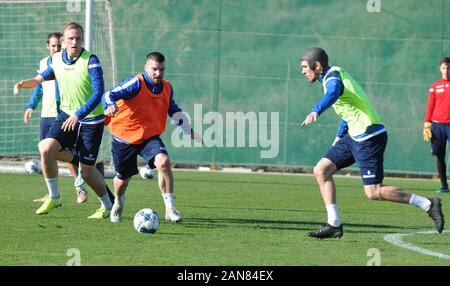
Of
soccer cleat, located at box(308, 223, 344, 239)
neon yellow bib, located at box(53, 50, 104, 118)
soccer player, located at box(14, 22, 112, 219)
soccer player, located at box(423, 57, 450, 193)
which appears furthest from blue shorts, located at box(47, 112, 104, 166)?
soccer player, located at box(423, 57, 450, 193)

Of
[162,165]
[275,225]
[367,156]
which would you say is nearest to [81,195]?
[162,165]

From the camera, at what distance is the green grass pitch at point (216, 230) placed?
9.02 meters

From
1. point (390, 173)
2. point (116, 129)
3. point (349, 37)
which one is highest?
point (349, 37)

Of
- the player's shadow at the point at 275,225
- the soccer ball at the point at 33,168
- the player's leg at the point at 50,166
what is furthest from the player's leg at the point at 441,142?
the player's leg at the point at 50,166

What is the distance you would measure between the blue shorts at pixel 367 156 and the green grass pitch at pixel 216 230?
678 millimetres

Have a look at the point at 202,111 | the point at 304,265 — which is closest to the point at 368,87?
the point at 202,111

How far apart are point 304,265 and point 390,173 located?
14746mm

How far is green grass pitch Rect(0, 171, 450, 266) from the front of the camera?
29.6 feet

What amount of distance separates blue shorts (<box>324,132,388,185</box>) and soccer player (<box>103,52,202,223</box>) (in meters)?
2.01

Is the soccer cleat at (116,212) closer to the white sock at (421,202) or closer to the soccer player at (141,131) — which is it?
the soccer player at (141,131)

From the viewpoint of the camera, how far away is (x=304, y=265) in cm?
864

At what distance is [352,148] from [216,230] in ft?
5.83

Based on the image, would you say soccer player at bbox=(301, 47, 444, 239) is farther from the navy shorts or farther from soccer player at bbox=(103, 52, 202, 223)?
the navy shorts
